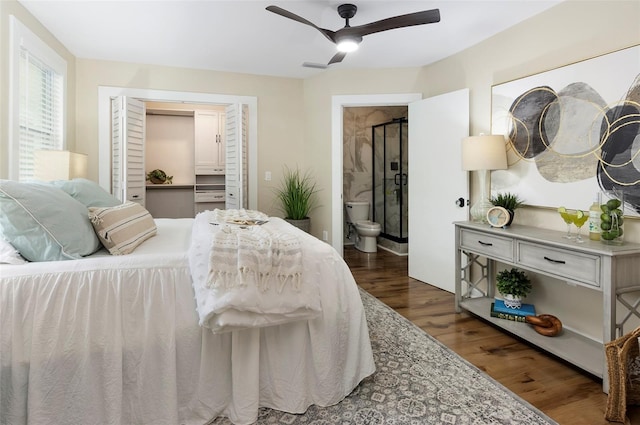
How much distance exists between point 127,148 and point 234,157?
111 cm

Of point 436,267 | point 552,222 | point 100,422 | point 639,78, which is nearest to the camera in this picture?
point 100,422

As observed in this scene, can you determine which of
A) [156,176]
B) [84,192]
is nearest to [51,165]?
[84,192]

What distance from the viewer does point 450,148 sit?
144 inches

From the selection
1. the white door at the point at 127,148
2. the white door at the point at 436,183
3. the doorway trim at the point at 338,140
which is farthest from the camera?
the doorway trim at the point at 338,140

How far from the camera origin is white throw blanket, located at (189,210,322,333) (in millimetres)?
1563

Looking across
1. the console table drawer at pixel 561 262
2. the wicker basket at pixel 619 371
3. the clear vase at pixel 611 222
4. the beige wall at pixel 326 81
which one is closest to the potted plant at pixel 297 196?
the beige wall at pixel 326 81

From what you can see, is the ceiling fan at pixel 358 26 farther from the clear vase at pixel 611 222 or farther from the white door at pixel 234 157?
the white door at pixel 234 157

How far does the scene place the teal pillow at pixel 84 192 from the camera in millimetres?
2188

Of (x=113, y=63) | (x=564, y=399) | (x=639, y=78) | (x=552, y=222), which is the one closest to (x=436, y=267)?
(x=552, y=222)

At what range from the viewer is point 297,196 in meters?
4.55

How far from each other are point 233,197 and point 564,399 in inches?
141

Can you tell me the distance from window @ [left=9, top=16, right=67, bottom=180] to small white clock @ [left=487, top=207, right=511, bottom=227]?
3557 mm

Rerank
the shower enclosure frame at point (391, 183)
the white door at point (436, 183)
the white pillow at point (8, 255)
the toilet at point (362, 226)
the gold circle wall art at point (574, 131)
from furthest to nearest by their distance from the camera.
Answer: the shower enclosure frame at point (391, 183)
the toilet at point (362, 226)
the white door at point (436, 183)
the gold circle wall art at point (574, 131)
the white pillow at point (8, 255)

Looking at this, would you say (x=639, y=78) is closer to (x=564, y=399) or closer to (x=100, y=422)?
(x=564, y=399)
